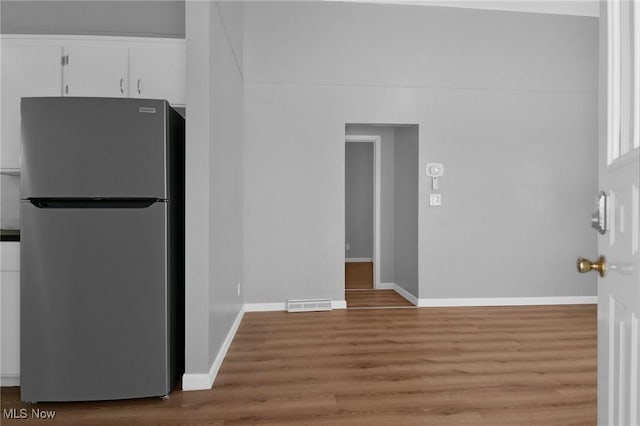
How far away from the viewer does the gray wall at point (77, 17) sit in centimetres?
327

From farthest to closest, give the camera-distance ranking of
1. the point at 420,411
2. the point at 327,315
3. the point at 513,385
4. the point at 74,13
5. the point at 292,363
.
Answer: the point at 327,315 → the point at 74,13 → the point at 292,363 → the point at 513,385 → the point at 420,411

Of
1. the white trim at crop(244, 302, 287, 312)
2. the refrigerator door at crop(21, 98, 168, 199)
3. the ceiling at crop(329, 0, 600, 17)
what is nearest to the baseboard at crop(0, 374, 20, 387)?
the refrigerator door at crop(21, 98, 168, 199)

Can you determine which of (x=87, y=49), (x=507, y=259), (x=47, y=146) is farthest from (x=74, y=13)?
(x=507, y=259)

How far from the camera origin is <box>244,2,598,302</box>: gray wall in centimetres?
456

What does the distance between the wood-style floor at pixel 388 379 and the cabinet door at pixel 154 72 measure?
200 centimetres

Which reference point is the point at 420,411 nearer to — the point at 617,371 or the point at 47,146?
the point at 617,371

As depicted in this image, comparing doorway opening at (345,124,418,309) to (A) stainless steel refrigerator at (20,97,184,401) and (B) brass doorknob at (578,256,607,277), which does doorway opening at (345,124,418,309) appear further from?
(B) brass doorknob at (578,256,607,277)

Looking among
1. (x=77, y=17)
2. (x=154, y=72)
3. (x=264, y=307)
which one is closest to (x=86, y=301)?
(x=154, y=72)

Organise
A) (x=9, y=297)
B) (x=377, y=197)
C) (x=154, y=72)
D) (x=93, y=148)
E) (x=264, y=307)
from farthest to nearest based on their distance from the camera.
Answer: (x=377, y=197), (x=264, y=307), (x=154, y=72), (x=9, y=297), (x=93, y=148)

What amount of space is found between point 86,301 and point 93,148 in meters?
0.82

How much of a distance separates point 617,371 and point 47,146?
260 cm

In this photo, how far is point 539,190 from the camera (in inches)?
190

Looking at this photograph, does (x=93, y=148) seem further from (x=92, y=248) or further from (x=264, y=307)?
(x=264, y=307)

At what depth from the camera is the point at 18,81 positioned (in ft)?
9.77
